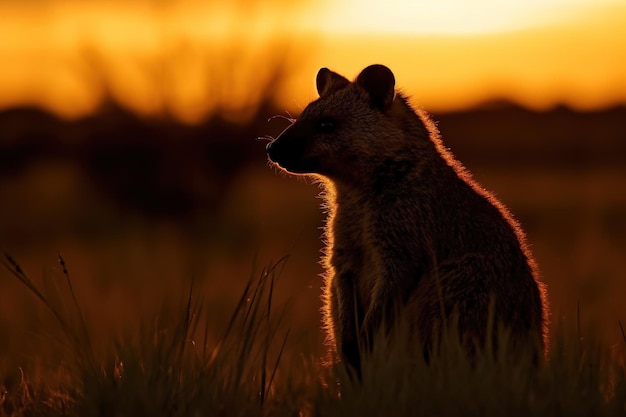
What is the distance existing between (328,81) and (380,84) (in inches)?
21.2

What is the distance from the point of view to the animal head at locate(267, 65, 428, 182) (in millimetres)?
6359

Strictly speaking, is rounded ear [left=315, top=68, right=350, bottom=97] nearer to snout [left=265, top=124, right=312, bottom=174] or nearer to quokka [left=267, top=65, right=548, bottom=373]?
quokka [left=267, top=65, right=548, bottom=373]

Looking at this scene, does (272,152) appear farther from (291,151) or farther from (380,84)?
(380,84)

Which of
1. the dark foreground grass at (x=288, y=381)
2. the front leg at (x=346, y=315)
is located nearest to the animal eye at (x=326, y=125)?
the front leg at (x=346, y=315)

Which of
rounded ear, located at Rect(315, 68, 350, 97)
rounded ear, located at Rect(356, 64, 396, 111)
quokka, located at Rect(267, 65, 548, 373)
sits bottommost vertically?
quokka, located at Rect(267, 65, 548, 373)

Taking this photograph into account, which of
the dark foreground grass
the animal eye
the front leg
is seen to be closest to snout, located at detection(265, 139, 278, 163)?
the animal eye

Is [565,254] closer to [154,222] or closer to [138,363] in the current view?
[154,222]

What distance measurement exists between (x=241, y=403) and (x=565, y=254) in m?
10.9

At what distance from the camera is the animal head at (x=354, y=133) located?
6359mm

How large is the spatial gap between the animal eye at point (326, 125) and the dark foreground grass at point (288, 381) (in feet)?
5.23

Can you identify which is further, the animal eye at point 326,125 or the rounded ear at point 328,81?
the rounded ear at point 328,81

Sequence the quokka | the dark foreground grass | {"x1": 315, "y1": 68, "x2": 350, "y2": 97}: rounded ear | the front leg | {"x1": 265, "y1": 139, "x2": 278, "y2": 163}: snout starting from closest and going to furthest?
the dark foreground grass → the quokka → the front leg → {"x1": 265, "y1": 139, "x2": 278, "y2": 163}: snout → {"x1": 315, "y1": 68, "x2": 350, "y2": 97}: rounded ear

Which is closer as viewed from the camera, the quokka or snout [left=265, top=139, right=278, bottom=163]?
the quokka

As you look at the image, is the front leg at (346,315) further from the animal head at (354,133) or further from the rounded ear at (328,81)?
the rounded ear at (328,81)
